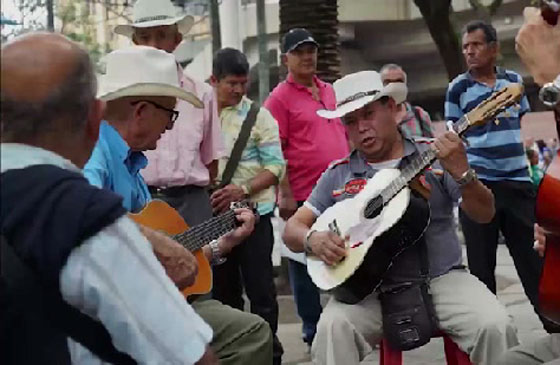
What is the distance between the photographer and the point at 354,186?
4.42m

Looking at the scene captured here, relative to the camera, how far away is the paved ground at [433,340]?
6152 millimetres

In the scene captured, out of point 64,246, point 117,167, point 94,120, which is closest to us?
point 64,246

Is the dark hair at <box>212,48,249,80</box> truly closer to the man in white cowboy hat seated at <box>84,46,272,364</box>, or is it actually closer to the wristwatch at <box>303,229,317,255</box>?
the wristwatch at <box>303,229,317,255</box>

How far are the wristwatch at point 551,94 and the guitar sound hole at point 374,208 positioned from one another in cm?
137

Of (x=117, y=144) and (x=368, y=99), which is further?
(x=368, y=99)

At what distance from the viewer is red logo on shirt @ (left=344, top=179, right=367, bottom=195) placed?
4391 mm

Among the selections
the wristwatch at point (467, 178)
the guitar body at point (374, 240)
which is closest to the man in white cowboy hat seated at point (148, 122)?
the guitar body at point (374, 240)

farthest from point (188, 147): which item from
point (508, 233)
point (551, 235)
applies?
point (551, 235)

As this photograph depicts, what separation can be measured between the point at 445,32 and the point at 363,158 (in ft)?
20.3

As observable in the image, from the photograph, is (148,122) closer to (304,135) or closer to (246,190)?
(246,190)

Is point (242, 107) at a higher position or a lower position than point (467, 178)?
lower

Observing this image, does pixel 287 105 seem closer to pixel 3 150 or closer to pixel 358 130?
pixel 358 130

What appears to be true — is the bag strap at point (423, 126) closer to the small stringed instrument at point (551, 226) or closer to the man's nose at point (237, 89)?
the man's nose at point (237, 89)

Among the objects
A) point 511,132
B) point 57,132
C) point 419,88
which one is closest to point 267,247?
point 511,132
